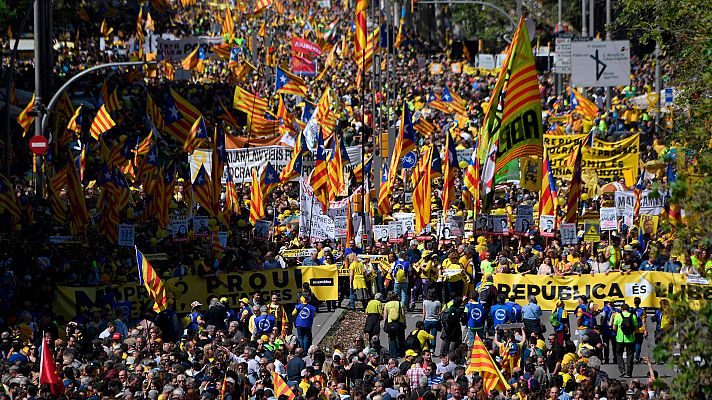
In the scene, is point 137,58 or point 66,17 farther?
point 66,17

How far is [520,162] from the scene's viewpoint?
31.8 meters

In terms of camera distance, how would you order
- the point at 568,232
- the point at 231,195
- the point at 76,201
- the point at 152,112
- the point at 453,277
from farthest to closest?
the point at 152,112 < the point at 231,195 < the point at 76,201 < the point at 568,232 < the point at 453,277

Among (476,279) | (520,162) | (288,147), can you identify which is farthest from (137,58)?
(476,279)

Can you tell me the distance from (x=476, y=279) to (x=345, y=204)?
3.33 meters

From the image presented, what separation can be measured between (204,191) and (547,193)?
663 centimetres

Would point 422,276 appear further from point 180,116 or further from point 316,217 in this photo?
point 180,116

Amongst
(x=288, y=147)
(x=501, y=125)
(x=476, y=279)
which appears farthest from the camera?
(x=288, y=147)

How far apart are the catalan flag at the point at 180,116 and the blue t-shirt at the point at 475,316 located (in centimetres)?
1665

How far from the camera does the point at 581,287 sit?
26.3m

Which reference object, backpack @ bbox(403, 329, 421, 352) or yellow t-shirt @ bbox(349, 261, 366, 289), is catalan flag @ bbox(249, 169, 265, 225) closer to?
yellow t-shirt @ bbox(349, 261, 366, 289)

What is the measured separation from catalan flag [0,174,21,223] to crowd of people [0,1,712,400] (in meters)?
0.34

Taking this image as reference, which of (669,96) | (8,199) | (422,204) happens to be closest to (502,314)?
(422,204)

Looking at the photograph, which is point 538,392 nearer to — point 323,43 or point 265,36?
point 323,43

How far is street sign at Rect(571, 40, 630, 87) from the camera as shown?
154 feet
